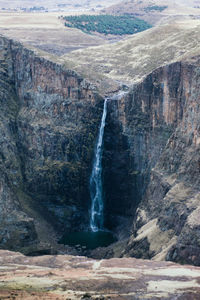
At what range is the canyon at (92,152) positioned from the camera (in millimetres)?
68188

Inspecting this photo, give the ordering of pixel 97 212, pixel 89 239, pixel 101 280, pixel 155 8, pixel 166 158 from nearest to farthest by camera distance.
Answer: pixel 101 280 → pixel 166 158 → pixel 89 239 → pixel 97 212 → pixel 155 8

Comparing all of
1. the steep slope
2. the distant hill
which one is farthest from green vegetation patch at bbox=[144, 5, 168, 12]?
the steep slope

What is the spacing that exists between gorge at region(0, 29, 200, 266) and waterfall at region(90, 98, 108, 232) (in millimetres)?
187

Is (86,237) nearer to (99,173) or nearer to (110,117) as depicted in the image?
(99,173)

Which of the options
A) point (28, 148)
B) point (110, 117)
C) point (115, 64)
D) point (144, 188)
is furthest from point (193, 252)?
point (115, 64)

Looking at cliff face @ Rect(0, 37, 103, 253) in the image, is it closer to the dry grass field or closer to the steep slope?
the steep slope

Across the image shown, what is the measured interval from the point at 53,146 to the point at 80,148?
3747 millimetres

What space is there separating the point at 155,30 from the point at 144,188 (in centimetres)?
4667

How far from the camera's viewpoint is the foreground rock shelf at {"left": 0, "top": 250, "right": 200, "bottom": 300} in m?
46.1

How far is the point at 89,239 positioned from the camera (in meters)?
83.1

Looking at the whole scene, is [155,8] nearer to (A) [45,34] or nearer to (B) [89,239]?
(A) [45,34]

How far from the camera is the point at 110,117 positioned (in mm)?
86250

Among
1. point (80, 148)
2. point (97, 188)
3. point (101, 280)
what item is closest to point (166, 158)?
point (80, 148)

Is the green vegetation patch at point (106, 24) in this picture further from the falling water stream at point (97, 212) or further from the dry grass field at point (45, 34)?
the falling water stream at point (97, 212)
